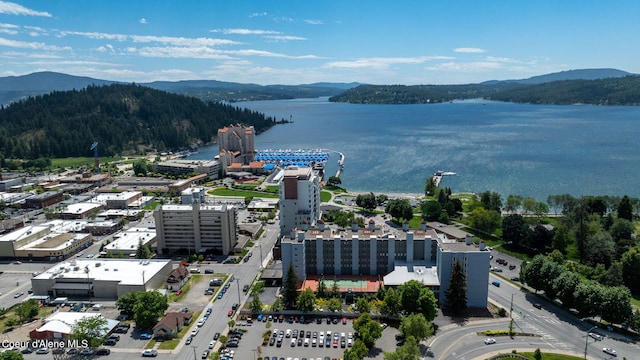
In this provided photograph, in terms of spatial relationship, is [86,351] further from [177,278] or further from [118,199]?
[118,199]

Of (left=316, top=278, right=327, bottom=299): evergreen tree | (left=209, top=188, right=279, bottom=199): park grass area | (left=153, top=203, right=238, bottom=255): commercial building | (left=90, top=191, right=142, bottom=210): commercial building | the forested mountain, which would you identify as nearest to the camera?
Answer: (left=316, top=278, right=327, bottom=299): evergreen tree

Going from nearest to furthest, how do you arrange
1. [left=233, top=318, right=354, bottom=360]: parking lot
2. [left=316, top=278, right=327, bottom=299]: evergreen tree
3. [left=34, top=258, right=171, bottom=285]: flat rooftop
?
[left=233, top=318, right=354, bottom=360]: parking lot → [left=316, top=278, right=327, bottom=299]: evergreen tree → [left=34, top=258, right=171, bottom=285]: flat rooftop

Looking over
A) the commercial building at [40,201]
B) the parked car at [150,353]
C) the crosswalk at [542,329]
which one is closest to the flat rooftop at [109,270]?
the parked car at [150,353]

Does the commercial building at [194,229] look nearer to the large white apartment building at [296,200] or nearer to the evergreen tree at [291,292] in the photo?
the large white apartment building at [296,200]

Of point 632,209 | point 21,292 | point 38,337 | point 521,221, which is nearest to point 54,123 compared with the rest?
point 21,292

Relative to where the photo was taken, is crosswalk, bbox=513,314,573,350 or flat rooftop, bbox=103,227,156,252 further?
flat rooftop, bbox=103,227,156,252

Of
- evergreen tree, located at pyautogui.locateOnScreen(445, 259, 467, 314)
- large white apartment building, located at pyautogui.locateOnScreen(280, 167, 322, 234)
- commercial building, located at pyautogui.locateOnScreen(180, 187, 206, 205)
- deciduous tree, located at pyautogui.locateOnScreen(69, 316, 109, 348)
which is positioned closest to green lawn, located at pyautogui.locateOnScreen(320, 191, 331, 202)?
large white apartment building, located at pyautogui.locateOnScreen(280, 167, 322, 234)

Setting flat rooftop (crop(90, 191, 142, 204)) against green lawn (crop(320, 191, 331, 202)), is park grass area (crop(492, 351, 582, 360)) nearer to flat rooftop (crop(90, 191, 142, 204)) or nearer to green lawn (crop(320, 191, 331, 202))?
green lawn (crop(320, 191, 331, 202))
